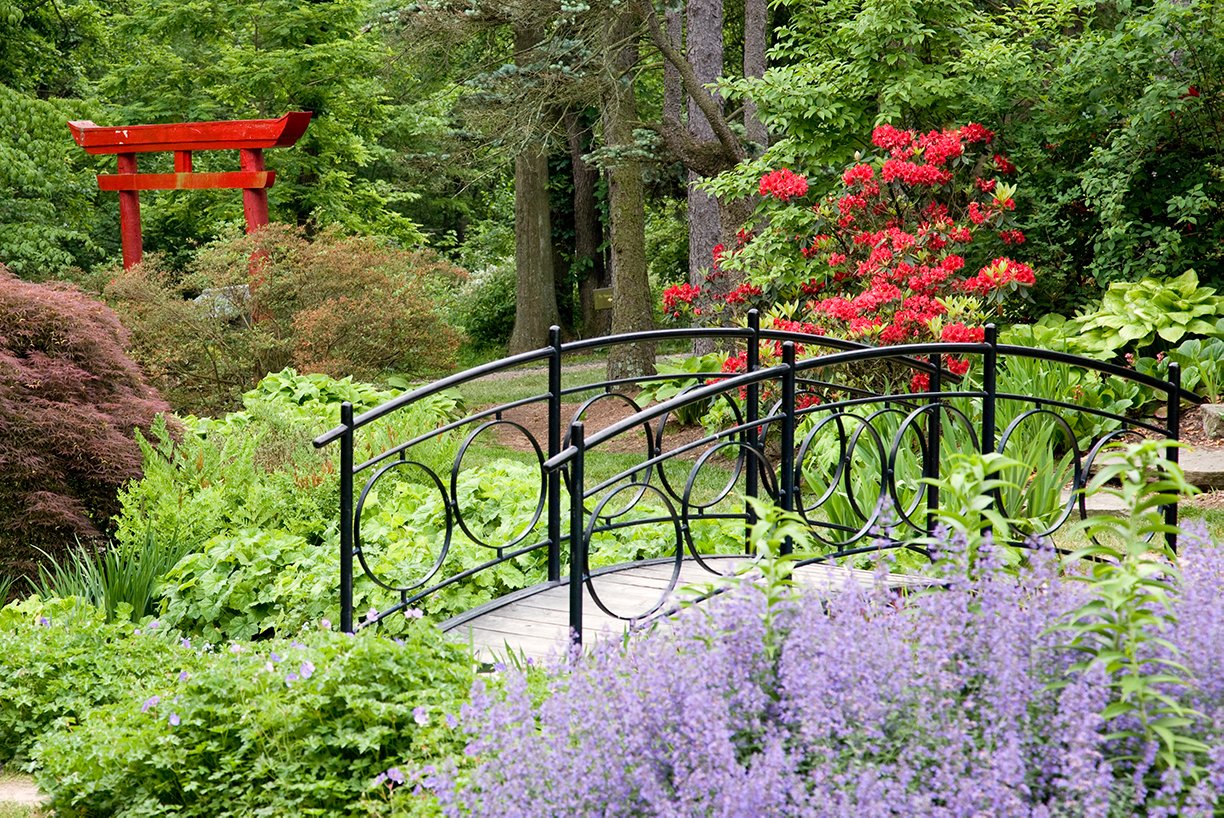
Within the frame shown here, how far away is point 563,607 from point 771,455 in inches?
184

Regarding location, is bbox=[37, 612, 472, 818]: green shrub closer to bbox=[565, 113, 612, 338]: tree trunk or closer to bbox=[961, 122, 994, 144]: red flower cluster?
bbox=[961, 122, 994, 144]: red flower cluster

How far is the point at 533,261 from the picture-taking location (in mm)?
18516

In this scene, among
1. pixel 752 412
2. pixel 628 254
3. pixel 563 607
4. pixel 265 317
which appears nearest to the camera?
pixel 563 607

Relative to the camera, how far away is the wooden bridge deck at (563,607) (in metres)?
4.10

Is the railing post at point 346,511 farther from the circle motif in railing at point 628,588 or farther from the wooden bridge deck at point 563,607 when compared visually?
the circle motif in railing at point 628,588

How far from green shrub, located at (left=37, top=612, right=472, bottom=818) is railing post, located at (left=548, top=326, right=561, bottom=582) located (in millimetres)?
903

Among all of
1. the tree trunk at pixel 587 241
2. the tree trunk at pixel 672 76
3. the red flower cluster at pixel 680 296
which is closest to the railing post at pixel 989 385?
the red flower cluster at pixel 680 296

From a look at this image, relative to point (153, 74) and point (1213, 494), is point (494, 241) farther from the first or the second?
point (1213, 494)

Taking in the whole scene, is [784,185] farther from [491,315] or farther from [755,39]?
[491,315]

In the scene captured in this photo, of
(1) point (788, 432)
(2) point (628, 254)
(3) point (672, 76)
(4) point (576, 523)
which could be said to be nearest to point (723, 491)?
(1) point (788, 432)

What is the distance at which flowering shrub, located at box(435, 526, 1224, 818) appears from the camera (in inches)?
88.7

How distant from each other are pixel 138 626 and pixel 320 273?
6177 millimetres

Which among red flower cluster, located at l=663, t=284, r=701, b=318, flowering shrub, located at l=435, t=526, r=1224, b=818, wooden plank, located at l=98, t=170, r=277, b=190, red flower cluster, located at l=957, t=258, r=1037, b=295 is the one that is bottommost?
flowering shrub, located at l=435, t=526, r=1224, b=818

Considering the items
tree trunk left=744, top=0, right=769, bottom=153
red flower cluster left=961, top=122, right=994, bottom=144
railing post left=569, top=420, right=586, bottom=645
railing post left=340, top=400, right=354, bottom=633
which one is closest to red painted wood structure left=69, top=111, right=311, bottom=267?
tree trunk left=744, top=0, right=769, bottom=153
